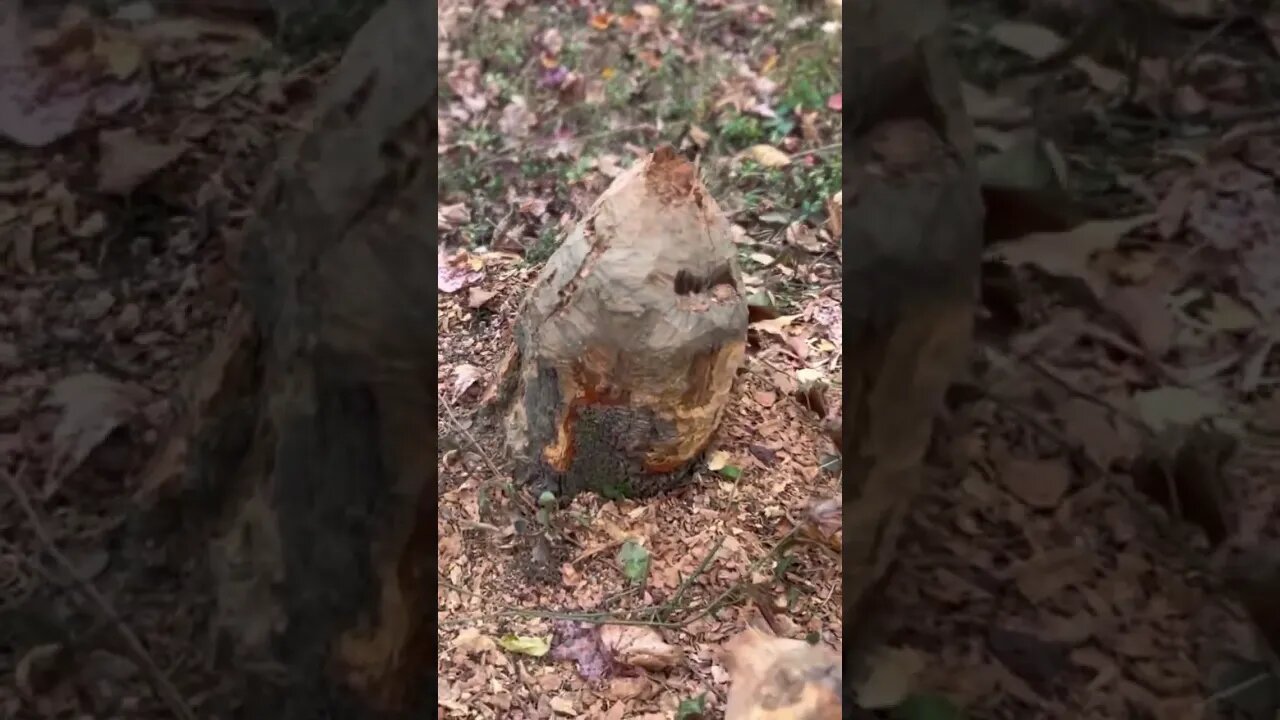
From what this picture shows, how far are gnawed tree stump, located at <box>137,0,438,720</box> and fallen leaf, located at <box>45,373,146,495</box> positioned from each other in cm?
3

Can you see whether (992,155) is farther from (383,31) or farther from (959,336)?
(383,31)

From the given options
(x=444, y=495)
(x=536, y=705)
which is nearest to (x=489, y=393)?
(x=444, y=495)

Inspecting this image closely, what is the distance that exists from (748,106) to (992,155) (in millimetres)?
409

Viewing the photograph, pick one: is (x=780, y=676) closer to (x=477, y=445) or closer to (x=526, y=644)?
(x=526, y=644)

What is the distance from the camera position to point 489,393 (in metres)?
0.90

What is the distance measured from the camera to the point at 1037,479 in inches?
19.2

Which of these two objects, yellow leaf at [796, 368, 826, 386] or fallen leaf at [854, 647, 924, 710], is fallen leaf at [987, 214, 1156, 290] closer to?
fallen leaf at [854, 647, 924, 710]

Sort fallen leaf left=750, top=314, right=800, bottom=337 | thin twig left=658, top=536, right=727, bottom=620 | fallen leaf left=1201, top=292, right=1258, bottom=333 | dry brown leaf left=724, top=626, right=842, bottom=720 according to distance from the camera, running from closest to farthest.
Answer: fallen leaf left=1201, top=292, right=1258, bottom=333, dry brown leaf left=724, top=626, right=842, bottom=720, thin twig left=658, top=536, right=727, bottom=620, fallen leaf left=750, top=314, right=800, bottom=337

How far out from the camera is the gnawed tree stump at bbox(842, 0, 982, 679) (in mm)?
490

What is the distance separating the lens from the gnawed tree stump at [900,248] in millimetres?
490


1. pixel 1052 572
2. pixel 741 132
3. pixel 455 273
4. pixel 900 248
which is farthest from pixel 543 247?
pixel 1052 572

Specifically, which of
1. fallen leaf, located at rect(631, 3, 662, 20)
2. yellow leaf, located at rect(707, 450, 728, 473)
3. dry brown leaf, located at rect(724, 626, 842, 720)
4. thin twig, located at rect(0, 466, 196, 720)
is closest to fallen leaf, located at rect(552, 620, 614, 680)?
dry brown leaf, located at rect(724, 626, 842, 720)

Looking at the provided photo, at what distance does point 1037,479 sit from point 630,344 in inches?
19.9

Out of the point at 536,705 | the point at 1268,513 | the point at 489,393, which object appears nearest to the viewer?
the point at 1268,513
